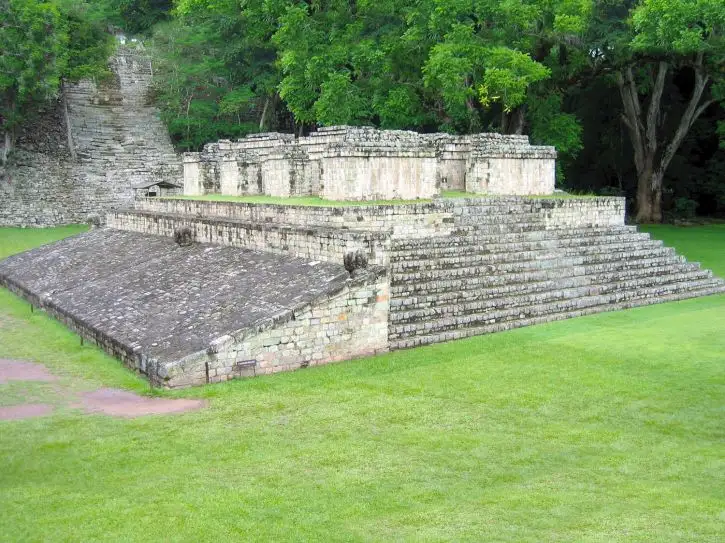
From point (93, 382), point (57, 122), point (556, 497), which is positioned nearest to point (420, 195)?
point (93, 382)

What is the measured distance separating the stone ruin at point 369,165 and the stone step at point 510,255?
218 cm

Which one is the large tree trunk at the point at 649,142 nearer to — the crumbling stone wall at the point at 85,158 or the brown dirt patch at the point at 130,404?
the crumbling stone wall at the point at 85,158

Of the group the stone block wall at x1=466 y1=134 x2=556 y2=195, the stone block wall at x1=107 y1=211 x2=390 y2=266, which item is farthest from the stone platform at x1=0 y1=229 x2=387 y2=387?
the stone block wall at x1=466 y1=134 x2=556 y2=195

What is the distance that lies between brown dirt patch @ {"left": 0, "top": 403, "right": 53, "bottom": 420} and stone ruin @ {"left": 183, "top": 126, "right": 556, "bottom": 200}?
722cm

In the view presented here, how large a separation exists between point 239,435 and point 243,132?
27.0 m

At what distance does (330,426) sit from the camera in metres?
8.02

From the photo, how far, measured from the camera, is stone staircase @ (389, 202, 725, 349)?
12.0 m

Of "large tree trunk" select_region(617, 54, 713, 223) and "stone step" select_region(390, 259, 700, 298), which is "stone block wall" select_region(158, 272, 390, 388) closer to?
"stone step" select_region(390, 259, 700, 298)

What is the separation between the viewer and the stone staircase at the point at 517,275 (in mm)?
12047

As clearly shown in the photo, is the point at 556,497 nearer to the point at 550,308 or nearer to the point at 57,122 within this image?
the point at 550,308

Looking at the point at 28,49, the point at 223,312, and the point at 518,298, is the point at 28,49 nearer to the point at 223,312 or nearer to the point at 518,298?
the point at 223,312

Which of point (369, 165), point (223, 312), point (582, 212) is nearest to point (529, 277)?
point (582, 212)

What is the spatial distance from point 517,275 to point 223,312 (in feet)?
17.6

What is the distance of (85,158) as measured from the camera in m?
32.4
